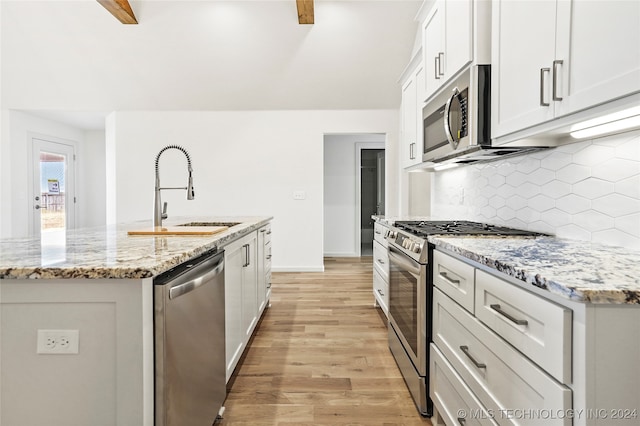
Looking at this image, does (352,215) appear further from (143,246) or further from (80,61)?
(143,246)

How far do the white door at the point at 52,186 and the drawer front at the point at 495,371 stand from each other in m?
6.40

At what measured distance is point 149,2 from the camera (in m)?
4.11

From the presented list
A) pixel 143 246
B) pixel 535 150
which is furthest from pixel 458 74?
pixel 143 246

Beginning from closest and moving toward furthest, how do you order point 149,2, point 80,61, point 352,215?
point 149,2
point 80,61
point 352,215

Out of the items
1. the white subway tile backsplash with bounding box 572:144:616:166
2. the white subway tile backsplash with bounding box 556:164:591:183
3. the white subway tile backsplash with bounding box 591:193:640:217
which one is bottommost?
the white subway tile backsplash with bounding box 591:193:640:217

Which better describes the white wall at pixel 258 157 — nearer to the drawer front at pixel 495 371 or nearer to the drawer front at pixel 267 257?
the drawer front at pixel 267 257

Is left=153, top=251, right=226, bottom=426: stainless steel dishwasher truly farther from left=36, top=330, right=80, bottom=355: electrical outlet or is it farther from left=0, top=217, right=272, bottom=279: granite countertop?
left=36, top=330, right=80, bottom=355: electrical outlet

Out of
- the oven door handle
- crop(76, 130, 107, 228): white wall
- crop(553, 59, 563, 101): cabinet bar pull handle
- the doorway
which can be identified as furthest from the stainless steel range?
crop(76, 130, 107, 228): white wall

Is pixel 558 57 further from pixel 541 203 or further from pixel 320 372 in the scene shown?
pixel 320 372

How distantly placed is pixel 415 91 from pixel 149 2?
10.7 feet

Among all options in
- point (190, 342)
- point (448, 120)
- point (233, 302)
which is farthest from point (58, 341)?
point (448, 120)

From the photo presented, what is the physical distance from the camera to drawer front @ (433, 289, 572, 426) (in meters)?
0.88

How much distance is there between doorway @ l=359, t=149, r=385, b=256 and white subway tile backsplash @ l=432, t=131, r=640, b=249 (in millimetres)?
4615

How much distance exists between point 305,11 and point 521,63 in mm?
3138
